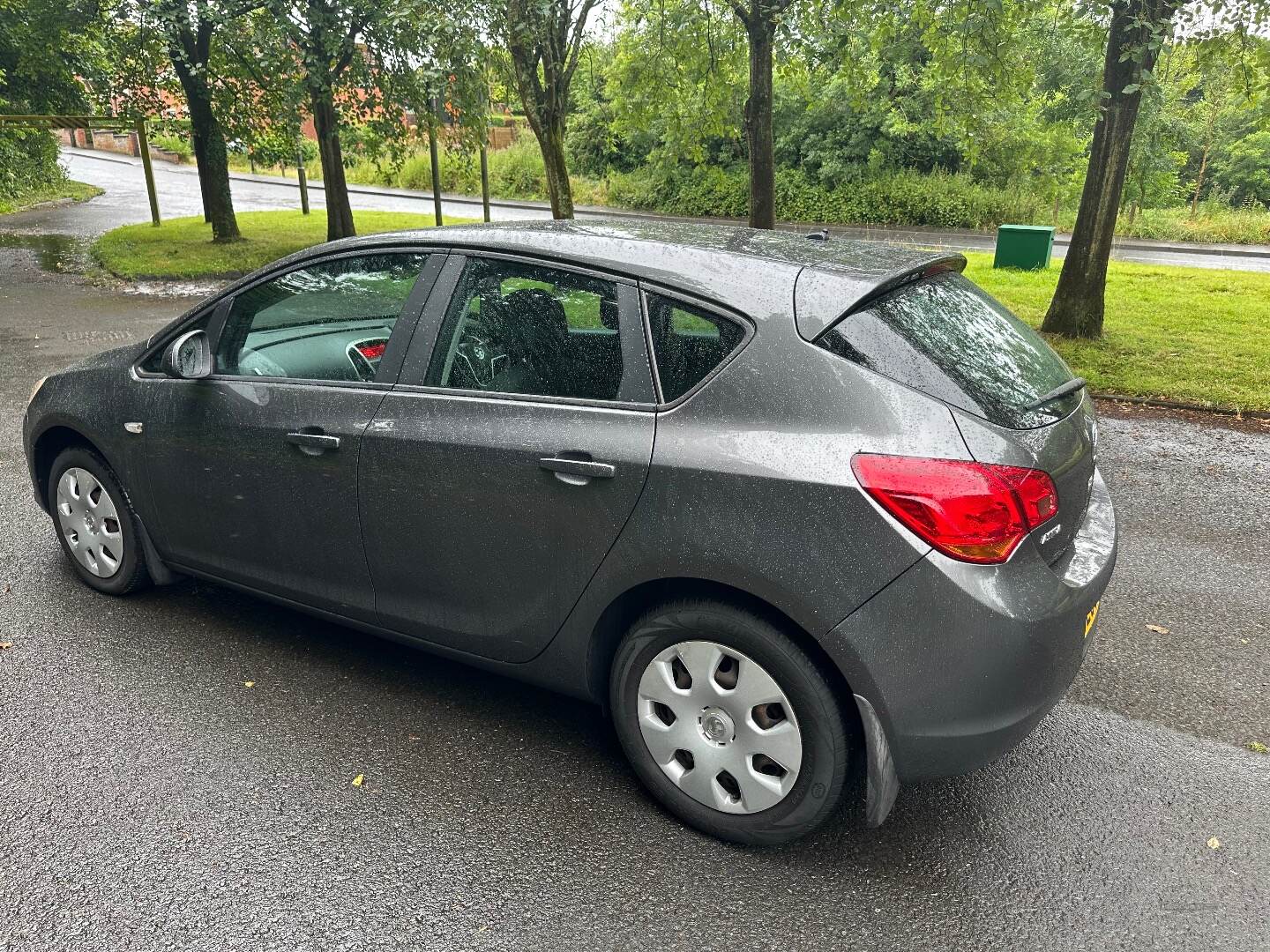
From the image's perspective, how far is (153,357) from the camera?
396 cm

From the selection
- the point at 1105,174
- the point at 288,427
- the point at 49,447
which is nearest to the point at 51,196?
the point at 1105,174

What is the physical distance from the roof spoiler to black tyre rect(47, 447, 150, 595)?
2.94 meters

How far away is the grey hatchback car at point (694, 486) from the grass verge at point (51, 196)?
2954 cm

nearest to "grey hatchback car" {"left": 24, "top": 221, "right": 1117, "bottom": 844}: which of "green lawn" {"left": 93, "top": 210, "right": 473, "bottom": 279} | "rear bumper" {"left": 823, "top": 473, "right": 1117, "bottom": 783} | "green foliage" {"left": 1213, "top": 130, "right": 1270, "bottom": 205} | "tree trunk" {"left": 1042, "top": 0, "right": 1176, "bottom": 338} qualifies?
"rear bumper" {"left": 823, "top": 473, "right": 1117, "bottom": 783}

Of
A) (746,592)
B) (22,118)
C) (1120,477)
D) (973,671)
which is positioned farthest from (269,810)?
(22,118)

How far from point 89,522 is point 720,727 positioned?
3060mm

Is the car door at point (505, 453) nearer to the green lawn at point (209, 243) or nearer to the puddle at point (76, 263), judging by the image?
the green lawn at point (209, 243)

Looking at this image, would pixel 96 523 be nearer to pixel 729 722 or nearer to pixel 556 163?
pixel 729 722

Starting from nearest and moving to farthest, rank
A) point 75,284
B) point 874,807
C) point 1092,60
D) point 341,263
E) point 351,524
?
point 874,807 → point 351,524 → point 341,263 → point 75,284 → point 1092,60

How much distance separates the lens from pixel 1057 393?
2.88 m

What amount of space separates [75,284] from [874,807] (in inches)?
608

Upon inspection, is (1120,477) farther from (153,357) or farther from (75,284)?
(75,284)

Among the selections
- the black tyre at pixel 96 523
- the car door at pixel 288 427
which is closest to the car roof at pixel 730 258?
the car door at pixel 288 427

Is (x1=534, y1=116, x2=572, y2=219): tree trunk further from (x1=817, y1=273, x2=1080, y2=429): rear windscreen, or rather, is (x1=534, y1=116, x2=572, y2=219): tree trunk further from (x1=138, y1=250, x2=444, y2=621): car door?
(x1=817, y1=273, x2=1080, y2=429): rear windscreen
